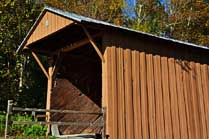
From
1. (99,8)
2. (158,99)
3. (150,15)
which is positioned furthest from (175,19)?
(158,99)

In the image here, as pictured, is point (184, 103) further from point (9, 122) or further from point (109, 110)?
point (9, 122)

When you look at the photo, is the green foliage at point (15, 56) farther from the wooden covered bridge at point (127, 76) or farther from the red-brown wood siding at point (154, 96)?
the red-brown wood siding at point (154, 96)

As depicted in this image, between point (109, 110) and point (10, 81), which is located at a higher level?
point (10, 81)

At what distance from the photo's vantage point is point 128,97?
12195 millimetres

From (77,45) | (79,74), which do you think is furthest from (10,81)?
(77,45)

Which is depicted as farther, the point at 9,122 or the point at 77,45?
the point at 77,45

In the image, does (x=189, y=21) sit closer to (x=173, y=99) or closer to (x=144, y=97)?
(x=173, y=99)

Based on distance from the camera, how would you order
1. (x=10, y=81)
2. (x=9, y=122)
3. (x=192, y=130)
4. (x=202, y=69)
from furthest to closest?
(x=10, y=81), (x=202, y=69), (x=192, y=130), (x=9, y=122)

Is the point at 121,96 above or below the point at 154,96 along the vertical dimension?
below

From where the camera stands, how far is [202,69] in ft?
49.3

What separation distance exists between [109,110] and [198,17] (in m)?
23.3

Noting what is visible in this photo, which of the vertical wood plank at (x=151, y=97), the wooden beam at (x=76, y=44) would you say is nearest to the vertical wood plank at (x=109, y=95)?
the wooden beam at (x=76, y=44)

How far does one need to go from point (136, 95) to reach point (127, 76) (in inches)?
28.0

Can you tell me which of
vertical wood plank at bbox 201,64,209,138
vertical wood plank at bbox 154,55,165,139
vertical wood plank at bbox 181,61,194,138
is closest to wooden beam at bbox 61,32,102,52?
vertical wood plank at bbox 154,55,165,139
